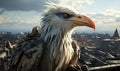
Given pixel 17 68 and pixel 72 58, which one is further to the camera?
pixel 72 58

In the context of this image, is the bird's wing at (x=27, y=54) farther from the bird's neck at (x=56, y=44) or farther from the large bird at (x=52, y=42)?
the bird's neck at (x=56, y=44)

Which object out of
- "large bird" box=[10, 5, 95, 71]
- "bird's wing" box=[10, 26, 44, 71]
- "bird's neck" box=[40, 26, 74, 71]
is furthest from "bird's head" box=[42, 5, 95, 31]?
"bird's wing" box=[10, 26, 44, 71]

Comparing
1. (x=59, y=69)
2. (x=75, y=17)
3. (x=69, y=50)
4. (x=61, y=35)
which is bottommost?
(x=59, y=69)

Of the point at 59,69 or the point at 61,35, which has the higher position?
the point at 61,35

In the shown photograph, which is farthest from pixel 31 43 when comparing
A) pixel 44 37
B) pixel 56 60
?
pixel 56 60

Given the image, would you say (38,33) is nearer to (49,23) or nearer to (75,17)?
(49,23)

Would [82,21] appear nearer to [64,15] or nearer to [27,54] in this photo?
[64,15]

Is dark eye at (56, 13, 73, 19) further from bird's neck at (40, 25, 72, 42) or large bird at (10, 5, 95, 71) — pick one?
bird's neck at (40, 25, 72, 42)

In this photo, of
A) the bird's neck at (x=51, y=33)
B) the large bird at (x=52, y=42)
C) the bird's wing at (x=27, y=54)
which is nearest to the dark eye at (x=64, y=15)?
the large bird at (x=52, y=42)
